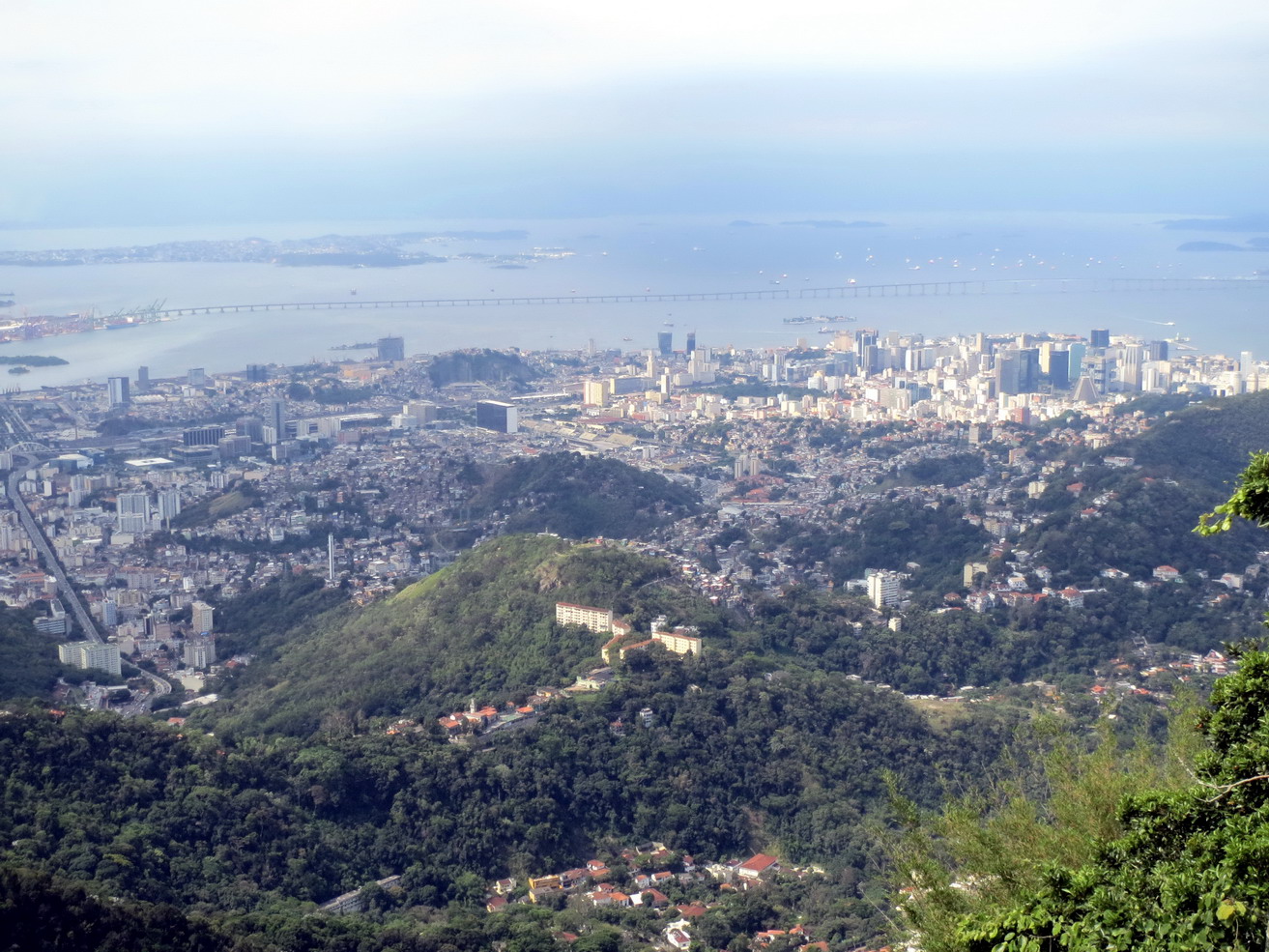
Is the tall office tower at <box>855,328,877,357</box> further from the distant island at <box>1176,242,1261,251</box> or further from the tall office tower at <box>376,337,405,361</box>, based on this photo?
the distant island at <box>1176,242,1261,251</box>

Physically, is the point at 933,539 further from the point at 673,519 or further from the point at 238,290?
the point at 238,290

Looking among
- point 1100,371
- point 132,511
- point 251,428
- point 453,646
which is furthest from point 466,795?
point 1100,371

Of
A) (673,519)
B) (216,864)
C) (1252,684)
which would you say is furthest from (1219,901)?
(673,519)

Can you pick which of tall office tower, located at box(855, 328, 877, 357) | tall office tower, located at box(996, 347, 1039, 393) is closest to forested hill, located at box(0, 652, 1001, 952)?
tall office tower, located at box(996, 347, 1039, 393)

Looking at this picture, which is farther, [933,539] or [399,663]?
[933,539]

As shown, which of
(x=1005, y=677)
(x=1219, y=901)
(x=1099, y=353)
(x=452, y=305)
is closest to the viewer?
Answer: (x=1219, y=901)

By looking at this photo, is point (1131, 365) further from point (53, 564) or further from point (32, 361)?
point (32, 361)
